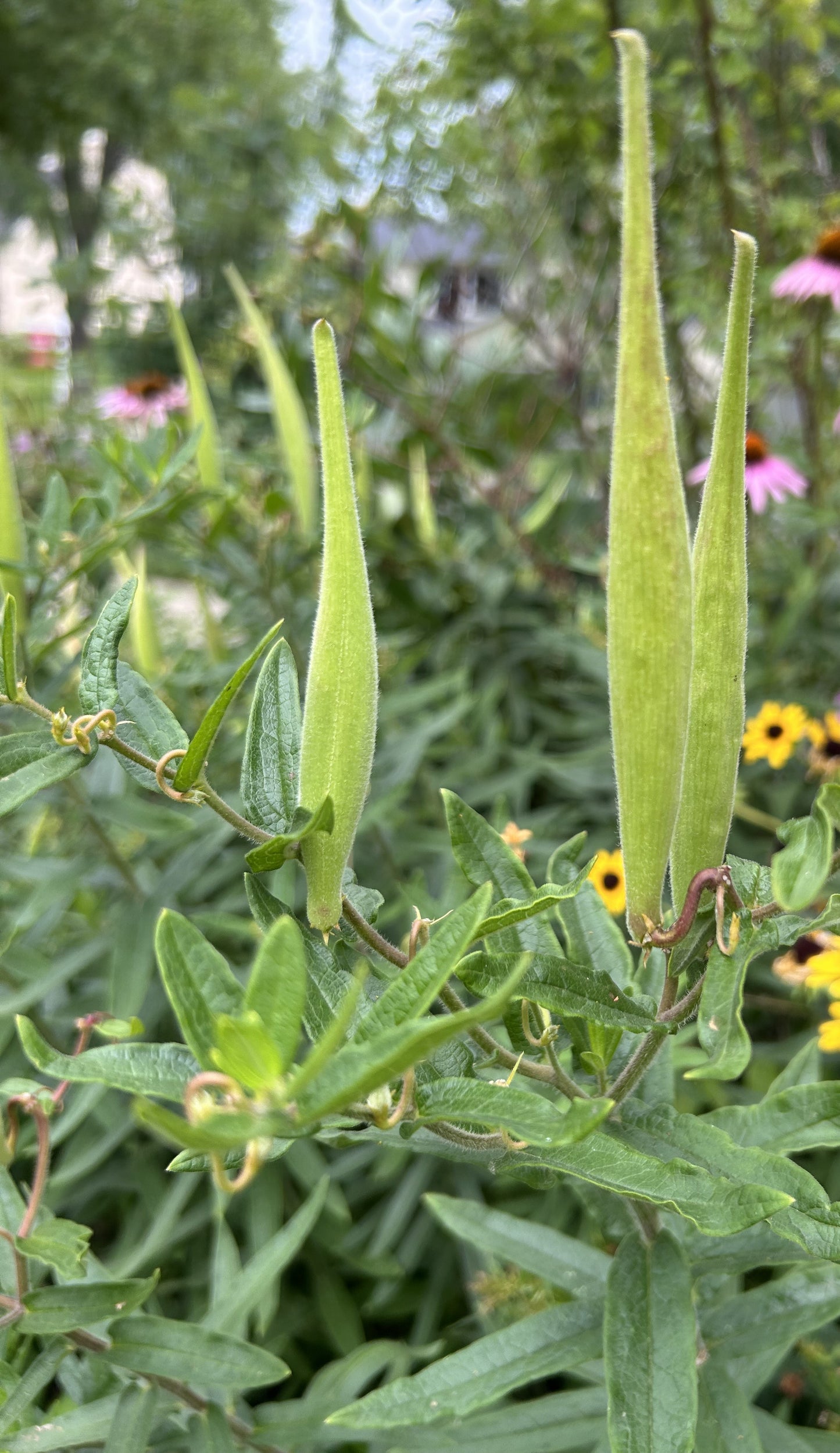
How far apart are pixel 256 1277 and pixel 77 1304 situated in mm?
214

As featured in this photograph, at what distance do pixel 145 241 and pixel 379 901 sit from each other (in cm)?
412

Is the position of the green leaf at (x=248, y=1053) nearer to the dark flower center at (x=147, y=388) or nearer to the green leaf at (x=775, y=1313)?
the green leaf at (x=775, y=1313)

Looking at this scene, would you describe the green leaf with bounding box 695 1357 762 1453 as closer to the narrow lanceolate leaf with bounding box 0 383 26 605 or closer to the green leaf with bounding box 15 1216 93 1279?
the green leaf with bounding box 15 1216 93 1279

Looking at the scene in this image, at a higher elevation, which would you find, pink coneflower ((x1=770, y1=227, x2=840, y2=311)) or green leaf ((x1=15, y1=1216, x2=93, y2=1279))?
pink coneflower ((x1=770, y1=227, x2=840, y2=311))

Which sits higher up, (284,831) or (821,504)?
(284,831)

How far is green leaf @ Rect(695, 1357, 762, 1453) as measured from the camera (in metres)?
0.54

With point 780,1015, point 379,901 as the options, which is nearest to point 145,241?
point 780,1015

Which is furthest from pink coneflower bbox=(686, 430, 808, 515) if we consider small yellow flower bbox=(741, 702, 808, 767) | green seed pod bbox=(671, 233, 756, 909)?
green seed pod bbox=(671, 233, 756, 909)

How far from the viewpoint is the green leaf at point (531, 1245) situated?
24.7 inches

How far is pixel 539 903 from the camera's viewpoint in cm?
40

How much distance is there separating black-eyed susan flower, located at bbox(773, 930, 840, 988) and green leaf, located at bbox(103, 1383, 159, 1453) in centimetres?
46

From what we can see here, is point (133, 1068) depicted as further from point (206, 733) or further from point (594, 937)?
point (594, 937)

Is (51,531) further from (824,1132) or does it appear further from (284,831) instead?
(824,1132)

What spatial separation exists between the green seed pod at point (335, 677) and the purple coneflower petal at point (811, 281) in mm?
1154
